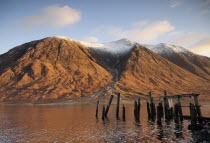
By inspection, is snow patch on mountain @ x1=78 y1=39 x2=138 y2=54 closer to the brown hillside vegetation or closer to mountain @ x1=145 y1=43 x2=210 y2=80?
the brown hillside vegetation

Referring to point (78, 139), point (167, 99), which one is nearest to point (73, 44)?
point (167, 99)

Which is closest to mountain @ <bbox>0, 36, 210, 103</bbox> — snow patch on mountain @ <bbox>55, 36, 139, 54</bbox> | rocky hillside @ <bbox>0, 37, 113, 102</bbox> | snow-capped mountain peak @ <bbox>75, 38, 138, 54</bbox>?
rocky hillside @ <bbox>0, 37, 113, 102</bbox>

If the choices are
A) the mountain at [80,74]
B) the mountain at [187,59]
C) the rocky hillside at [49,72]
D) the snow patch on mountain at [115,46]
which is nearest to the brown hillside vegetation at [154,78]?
the mountain at [80,74]

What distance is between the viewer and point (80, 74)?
132625 millimetres

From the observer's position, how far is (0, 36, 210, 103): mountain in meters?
115

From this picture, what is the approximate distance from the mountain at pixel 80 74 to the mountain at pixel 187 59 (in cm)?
1176

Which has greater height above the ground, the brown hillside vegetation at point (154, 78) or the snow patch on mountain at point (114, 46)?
the snow patch on mountain at point (114, 46)

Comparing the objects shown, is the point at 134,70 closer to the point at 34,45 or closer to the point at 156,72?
the point at 156,72

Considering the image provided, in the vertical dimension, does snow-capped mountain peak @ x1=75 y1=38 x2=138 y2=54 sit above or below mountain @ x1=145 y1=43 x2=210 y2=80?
above

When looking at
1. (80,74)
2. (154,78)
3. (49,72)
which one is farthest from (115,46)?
(49,72)

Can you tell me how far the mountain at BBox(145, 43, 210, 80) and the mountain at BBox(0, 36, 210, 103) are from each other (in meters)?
11.8

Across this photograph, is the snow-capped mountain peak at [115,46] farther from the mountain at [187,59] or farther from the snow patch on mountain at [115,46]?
the mountain at [187,59]

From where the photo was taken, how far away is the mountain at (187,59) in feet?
533

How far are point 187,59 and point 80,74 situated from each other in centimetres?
9514
